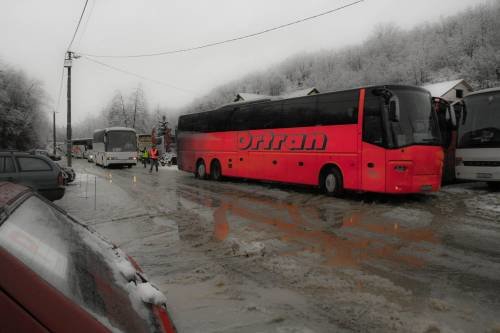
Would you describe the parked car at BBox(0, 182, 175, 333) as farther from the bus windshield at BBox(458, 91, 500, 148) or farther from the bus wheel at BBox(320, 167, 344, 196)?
the bus windshield at BBox(458, 91, 500, 148)

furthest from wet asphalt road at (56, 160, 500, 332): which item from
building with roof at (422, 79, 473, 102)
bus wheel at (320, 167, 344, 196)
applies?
building with roof at (422, 79, 473, 102)

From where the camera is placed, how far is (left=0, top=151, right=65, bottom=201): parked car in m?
10.5

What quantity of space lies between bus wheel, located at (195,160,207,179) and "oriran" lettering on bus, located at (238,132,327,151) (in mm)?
3552

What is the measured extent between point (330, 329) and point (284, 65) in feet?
409

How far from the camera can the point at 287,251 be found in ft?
21.5

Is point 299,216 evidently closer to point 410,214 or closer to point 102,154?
point 410,214

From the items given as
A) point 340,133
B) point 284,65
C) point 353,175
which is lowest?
point 353,175

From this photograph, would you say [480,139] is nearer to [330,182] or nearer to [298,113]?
[330,182]

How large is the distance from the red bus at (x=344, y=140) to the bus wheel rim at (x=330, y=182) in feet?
0.10

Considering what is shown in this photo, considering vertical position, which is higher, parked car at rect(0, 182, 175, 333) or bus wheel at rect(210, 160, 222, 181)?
parked car at rect(0, 182, 175, 333)

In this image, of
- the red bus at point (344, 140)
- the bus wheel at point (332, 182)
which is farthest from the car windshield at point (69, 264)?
the bus wheel at point (332, 182)

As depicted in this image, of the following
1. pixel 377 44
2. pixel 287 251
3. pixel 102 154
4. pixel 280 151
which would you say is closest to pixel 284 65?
pixel 377 44

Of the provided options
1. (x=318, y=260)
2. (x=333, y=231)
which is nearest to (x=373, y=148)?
(x=333, y=231)

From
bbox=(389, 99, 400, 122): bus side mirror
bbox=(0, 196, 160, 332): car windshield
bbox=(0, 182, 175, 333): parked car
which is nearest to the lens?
bbox=(0, 182, 175, 333): parked car
